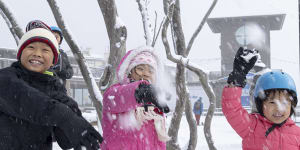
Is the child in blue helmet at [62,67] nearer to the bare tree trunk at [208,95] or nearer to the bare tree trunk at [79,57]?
the bare tree trunk at [79,57]

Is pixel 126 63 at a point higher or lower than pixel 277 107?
higher

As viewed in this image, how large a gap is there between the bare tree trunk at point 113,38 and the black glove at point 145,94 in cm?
134

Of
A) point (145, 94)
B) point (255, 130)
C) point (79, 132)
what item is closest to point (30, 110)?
point (79, 132)

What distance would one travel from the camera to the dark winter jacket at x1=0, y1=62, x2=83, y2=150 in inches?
56.1

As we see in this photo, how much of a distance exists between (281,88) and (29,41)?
1.66 m

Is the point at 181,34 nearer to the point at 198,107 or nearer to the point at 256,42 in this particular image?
the point at 198,107

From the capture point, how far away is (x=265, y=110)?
2.18 metres

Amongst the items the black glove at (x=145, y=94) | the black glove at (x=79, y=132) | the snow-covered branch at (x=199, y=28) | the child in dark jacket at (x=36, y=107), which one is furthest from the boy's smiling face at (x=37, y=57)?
the snow-covered branch at (x=199, y=28)

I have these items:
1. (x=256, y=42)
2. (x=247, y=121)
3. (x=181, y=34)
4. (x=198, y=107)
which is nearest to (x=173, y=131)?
(x=181, y=34)

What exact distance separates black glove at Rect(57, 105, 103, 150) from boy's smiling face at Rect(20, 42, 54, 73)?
43cm

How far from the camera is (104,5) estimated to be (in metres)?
3.27

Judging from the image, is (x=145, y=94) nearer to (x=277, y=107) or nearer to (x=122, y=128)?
(x=122, y=128)

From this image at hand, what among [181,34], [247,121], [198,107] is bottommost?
[198,107]

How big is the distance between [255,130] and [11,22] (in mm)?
2520
